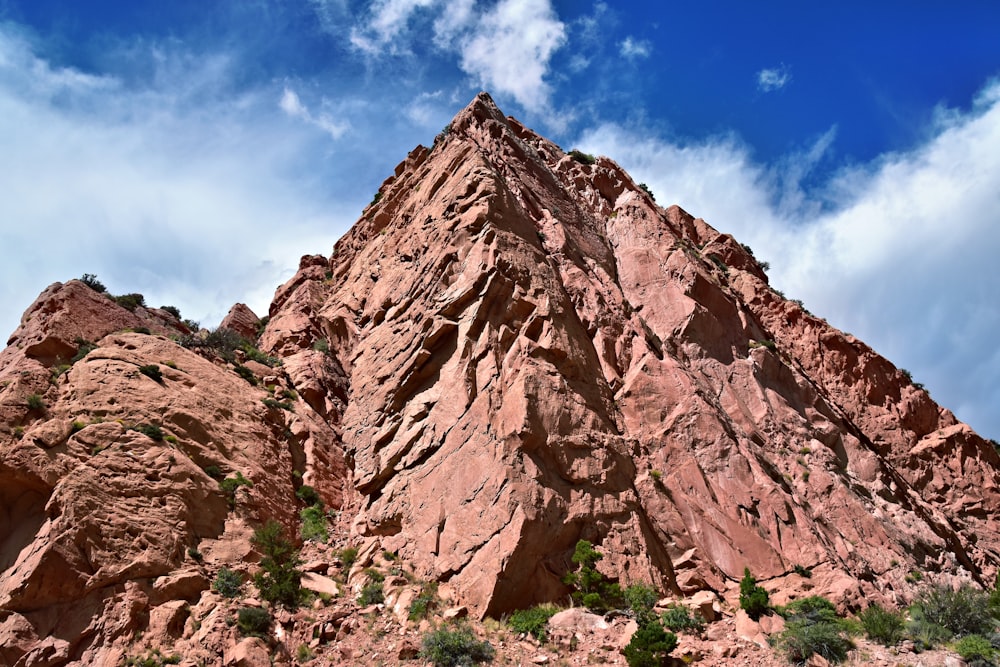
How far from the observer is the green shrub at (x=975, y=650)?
49.3 feet

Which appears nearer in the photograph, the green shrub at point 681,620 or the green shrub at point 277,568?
the green shrub at point 681,620

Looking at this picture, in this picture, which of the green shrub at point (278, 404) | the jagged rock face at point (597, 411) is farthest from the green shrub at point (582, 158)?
the green shrub at point (278, 404)

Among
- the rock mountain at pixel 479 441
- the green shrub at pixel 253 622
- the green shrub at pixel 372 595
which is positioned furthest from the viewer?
the green shrub at pixel 372 595

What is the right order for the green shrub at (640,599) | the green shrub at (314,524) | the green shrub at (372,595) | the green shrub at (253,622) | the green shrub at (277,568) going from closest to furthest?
the green shrub at (253,622) → the green shrub at (640,599) → the green shrub at (277,568) → the green shrub at (372,595) → the green shrub at (314,524)

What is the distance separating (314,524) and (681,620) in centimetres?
1164

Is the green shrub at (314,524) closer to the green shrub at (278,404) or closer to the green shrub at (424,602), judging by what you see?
the green shrub at (424,602)

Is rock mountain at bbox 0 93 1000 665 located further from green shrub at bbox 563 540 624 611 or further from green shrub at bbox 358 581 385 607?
green shrub at bbox 358 581 385 607

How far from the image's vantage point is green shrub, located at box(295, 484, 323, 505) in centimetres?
2278

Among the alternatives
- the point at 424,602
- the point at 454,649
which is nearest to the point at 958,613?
the point at 454,649

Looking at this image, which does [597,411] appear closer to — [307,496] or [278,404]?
[307,496]

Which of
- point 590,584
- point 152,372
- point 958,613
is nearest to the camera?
point 958,613

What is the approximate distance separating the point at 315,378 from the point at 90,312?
28.1 feet

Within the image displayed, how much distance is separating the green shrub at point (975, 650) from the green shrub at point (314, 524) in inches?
672

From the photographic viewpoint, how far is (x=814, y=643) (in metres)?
15.6
